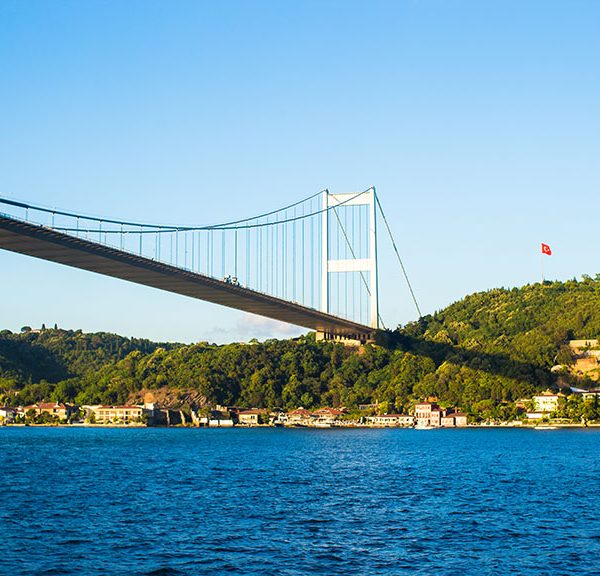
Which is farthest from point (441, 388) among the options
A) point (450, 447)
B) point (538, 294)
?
point (450, 447)

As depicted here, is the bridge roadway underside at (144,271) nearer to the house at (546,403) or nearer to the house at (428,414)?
the house at (428,414)

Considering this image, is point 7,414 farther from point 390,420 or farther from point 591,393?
point 591,393

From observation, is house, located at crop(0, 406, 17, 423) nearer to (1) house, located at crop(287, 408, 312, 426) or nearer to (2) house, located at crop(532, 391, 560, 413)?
(1) house, located at crop(287, 408, 312, 426)

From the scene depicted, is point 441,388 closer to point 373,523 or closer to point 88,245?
point 88,245

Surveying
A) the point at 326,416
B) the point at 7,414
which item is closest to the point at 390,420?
the point at 326,416

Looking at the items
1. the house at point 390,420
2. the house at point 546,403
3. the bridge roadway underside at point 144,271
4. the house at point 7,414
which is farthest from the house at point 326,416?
the house at point 7,414

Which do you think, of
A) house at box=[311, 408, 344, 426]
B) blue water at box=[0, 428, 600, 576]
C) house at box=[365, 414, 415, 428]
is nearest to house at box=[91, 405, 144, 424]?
house at box=[311, 408, 344, 426]
